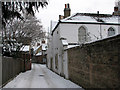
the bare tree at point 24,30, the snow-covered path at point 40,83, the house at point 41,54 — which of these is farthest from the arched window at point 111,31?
the house at point 41,54

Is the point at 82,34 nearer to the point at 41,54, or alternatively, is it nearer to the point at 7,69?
the point at 7,69

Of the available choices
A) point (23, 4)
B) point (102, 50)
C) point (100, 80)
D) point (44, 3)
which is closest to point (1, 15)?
point (23, 4)

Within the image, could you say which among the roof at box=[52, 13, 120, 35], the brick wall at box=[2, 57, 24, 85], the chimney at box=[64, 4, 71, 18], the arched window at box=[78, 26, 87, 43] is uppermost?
the chimney at box=[64, 4, 71, 18]

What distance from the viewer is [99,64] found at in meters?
7.58

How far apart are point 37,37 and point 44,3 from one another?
1922cm

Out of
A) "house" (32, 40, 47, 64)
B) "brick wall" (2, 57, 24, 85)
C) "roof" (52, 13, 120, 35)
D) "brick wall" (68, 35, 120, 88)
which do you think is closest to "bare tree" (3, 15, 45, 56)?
"roof" (52, 13, 120, 35)

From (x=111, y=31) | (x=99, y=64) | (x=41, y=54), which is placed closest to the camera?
(x=99, y=64)

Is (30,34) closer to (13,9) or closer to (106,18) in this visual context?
(106,18)

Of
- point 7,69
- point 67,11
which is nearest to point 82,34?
point 67,11

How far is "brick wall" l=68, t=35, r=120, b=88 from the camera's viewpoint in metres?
6.02

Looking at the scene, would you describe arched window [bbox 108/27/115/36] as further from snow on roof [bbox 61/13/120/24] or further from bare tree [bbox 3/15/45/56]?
bare tree [bbox 3/15/45/56]

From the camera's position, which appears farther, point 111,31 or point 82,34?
point 111,31

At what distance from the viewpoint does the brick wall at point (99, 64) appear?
6.02m

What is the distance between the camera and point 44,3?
276 inches
